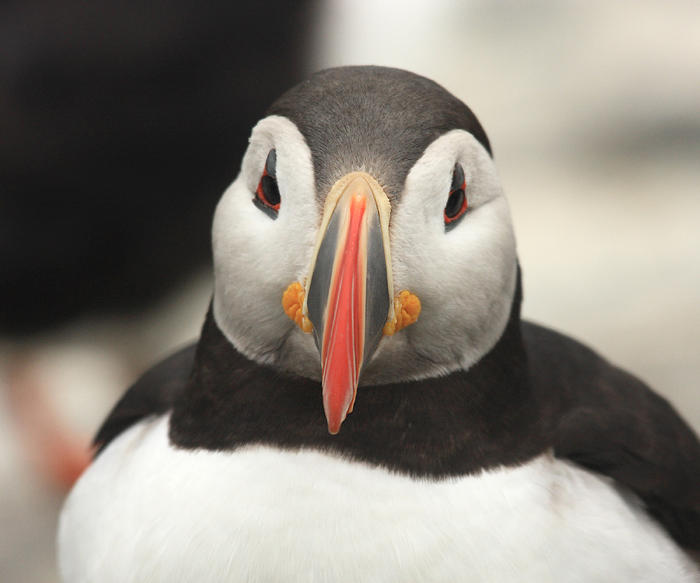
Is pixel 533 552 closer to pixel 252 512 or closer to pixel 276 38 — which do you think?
pixel 252 512

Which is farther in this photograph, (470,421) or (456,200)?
(470,421)

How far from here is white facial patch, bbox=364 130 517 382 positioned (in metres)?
1.89

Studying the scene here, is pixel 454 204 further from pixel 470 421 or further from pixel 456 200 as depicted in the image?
pixel 470 421

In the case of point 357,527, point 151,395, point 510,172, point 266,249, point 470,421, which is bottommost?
point 510,172

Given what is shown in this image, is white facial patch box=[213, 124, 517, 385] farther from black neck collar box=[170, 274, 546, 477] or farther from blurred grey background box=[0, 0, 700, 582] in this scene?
blurred grey background box=[0, 0, 700, 582]

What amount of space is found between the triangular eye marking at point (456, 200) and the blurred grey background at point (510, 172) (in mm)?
2759

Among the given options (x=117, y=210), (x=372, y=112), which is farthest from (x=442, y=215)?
(x=117, y=210)

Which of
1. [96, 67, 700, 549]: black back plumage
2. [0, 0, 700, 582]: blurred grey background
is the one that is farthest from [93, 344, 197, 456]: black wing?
[0, 0, 700, 582]: blurred grey background

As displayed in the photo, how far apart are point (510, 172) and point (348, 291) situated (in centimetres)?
426

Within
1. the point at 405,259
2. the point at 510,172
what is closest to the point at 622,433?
the point at 405,259

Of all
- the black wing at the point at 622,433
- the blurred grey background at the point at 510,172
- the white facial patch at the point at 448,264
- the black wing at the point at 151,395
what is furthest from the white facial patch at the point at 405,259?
the blurred grey background at the point at 510,172

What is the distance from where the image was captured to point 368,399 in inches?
81.9

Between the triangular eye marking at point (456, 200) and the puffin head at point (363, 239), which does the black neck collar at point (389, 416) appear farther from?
the triangular eye marking at point (456, 200)

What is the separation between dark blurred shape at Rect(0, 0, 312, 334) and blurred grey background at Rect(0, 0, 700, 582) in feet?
0.05
